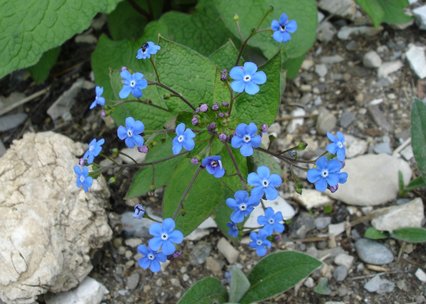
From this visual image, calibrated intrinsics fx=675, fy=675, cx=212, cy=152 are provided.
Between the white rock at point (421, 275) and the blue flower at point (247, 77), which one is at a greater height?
the blue flower at point (247, 77)

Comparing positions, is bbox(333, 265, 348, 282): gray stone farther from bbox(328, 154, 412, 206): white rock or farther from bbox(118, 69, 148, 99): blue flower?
bbox(118, 69, 148, 99): blue flower

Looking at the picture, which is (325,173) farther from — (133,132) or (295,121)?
Answer: (295,121)

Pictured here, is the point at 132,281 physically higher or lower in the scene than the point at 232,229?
lower

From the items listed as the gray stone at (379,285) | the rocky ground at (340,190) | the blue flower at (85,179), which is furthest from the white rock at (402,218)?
the blue flower at (85,179)

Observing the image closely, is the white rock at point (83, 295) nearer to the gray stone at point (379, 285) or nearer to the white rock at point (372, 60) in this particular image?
the gray stone at point (379, 285)

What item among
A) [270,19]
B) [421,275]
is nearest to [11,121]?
[270,19]

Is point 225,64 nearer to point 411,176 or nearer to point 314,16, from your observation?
point 314,16

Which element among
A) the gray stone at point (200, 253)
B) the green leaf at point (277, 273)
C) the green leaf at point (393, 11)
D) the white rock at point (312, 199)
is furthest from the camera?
the green leaf at point (393, 11)
